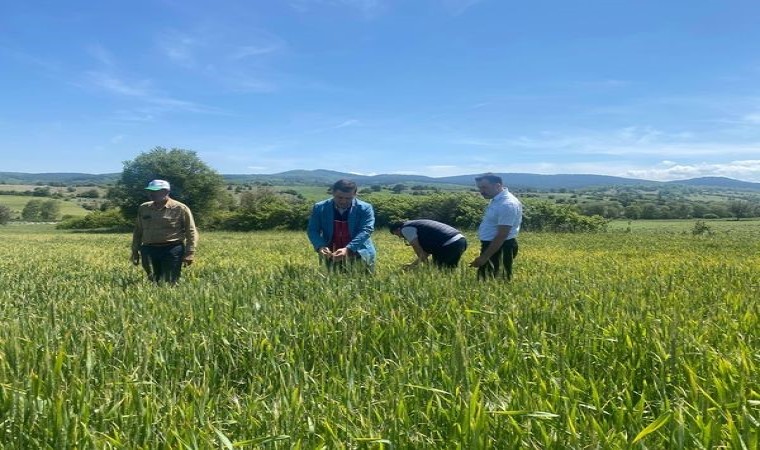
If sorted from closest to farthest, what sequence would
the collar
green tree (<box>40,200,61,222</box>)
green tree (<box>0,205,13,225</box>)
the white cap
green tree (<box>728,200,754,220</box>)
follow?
the collar
the white cap
green tree (<box>728,200,754,220</box>)
green tree (<box>0,205,13,225</box>)
green tree (<box>40,200,61,222</box>)

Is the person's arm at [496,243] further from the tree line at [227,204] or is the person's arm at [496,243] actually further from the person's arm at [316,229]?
the tree line at [227,204]

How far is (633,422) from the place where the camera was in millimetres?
2068

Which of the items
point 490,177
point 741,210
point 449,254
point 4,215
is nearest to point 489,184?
point 490,177

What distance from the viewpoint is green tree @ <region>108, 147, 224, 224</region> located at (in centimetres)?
5753

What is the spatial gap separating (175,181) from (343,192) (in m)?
57.6

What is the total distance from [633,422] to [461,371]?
0.82 meters

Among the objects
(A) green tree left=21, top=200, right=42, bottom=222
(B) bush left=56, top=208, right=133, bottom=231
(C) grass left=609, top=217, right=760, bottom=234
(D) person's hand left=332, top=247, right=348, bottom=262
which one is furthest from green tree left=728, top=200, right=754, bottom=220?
(A) green tree left=21, top=200, right=42, bottom=222

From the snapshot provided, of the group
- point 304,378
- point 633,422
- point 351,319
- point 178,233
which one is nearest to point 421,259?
point 351,319

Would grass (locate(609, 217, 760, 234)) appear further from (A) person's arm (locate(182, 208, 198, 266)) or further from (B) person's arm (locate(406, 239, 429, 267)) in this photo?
(A) person's arm (locate(182, 208, 198, 266))

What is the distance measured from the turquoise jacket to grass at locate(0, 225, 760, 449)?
0.99 metres

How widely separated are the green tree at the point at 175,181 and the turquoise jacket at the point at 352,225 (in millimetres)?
A: 54827

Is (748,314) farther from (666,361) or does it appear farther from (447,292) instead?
(447,292)

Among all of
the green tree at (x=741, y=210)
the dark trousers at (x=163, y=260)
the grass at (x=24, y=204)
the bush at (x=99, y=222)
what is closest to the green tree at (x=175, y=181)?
the bush at (x=99, y=222)

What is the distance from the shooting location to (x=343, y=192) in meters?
6.39
